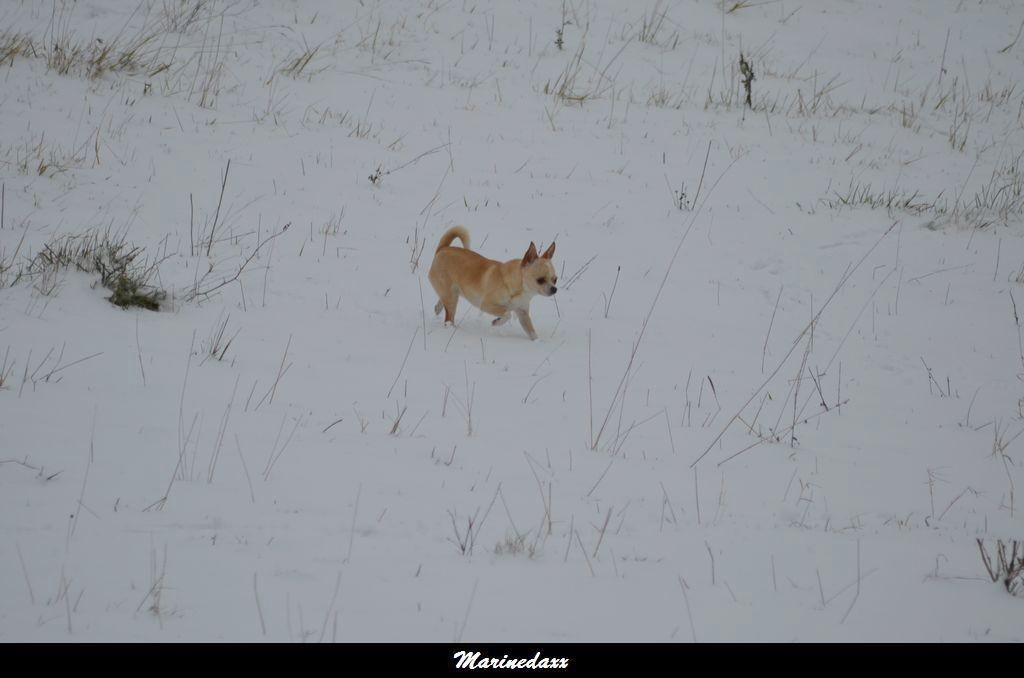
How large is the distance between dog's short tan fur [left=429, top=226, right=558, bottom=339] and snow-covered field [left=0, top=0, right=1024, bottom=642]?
0.84ft

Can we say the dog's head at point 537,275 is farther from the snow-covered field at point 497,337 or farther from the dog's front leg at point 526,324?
the snow-covered field at point 497,337

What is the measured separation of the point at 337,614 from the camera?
2994 mm

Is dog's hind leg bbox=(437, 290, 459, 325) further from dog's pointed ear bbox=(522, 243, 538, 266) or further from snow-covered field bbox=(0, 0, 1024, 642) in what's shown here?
dog's pointed ear bbox=(522, 243, 538, 266)

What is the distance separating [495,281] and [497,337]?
439 mm

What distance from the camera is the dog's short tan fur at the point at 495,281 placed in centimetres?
667

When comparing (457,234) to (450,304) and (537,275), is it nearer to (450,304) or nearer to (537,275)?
(450,304)

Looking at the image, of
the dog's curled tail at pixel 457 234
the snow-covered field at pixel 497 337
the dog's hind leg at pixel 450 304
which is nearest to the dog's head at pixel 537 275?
the snow-covered field at pixel 497 337

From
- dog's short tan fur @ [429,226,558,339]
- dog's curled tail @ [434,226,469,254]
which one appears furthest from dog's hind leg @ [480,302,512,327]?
dog's curled tail @ [434,226,469,254]

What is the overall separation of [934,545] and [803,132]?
339 inches

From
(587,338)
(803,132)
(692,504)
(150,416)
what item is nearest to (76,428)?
(150,416)

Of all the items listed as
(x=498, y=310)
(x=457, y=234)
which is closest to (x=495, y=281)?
(x=498, y=310)

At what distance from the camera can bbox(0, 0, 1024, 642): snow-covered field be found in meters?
3.35

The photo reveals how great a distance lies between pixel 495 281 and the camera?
22.2 feet

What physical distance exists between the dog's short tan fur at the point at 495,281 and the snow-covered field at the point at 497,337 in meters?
0.26
